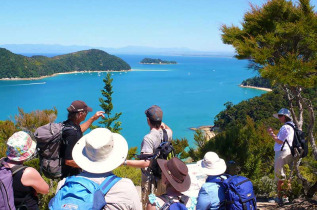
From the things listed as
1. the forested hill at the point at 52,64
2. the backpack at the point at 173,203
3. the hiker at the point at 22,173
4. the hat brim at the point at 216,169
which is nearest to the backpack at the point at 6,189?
the hiker at the point at 22,173

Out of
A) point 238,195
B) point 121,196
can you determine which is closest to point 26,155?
point 121,196

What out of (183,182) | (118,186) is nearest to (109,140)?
(118,186)

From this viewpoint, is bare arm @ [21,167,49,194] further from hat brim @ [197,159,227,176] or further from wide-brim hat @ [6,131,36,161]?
hat brim @ [197,159,227,176]

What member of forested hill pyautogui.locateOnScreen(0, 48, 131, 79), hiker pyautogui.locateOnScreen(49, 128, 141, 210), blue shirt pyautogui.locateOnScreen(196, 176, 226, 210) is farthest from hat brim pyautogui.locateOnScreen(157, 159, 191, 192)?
forested hill pyautogui.locateOnScreen(0, 48, 131, 79)

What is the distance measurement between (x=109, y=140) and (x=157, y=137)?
0.95 m

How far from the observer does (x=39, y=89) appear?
83.1 m

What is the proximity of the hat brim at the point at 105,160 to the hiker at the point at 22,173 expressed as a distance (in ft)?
1.23

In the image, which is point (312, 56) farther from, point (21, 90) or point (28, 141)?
point (21, 90)

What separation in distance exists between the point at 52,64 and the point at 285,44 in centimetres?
13484

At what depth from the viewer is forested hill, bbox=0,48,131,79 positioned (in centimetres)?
10356

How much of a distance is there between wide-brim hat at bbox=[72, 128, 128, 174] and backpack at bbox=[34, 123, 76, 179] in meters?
0.64

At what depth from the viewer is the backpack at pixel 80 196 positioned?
1.46 metres

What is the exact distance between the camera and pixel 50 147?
7.67ft

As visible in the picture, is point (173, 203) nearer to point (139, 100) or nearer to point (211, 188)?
point (211, 188)
